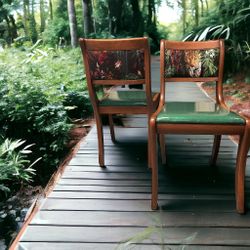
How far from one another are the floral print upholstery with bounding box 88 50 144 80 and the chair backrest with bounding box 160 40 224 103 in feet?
1.07

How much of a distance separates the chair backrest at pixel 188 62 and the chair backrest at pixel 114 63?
0.30 m

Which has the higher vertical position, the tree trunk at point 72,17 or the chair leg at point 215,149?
the tree trunk at point 72,17

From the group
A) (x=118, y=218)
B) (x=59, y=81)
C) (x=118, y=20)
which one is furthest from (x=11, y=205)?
(x=118, y=20)

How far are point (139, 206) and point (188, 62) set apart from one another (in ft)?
4.06

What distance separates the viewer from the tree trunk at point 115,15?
13.2 m

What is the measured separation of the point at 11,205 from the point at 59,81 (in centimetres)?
237

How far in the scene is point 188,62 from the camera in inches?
104

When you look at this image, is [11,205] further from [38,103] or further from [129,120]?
[129,120]

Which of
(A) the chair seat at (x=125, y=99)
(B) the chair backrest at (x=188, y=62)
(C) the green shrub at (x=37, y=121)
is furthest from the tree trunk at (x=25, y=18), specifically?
(B) the chair backrest at (x=188, y=62)

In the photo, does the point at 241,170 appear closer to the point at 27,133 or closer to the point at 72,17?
the point at 27,133

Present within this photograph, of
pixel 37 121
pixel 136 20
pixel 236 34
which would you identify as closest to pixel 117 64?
pixel 37 121

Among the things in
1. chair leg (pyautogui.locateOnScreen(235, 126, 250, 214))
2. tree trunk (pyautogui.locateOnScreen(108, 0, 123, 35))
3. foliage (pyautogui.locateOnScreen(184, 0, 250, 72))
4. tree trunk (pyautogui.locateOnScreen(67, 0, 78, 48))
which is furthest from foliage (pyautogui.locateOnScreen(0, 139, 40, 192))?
tree trunk (pyautogui.locateOnScreen(108, 0, 123, 35))

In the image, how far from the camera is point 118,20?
13812 millimetres

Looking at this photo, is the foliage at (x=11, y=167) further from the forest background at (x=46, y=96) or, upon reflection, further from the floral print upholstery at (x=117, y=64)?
the floral print upholstery at (x=117, y=64)
